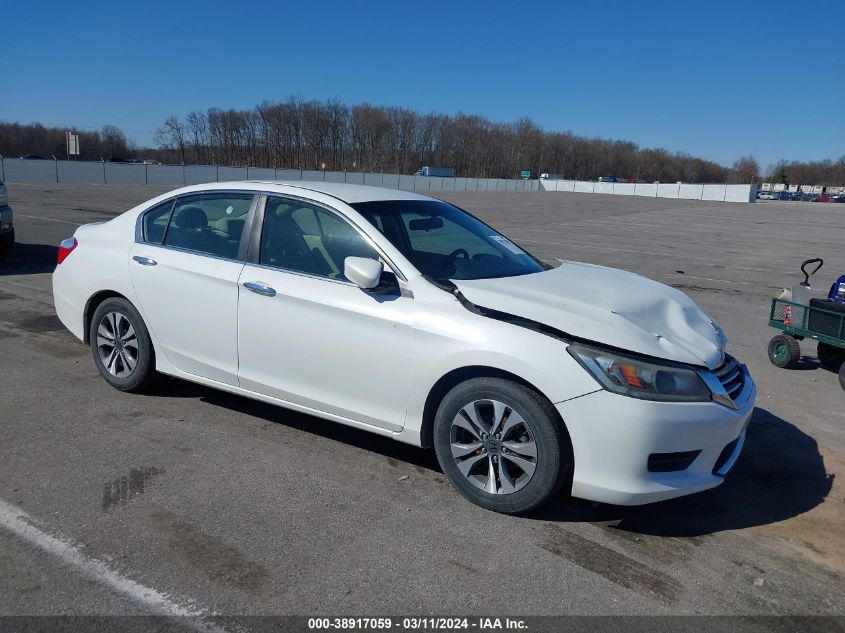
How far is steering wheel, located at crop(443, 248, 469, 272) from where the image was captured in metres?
4.35

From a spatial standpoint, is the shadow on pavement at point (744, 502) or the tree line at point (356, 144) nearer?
the shadow on pavement at point (744, 502)

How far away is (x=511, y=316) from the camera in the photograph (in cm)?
370

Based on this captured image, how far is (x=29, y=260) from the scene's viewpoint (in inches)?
446

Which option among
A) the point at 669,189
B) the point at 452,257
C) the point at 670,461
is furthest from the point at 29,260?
the point at 669,189

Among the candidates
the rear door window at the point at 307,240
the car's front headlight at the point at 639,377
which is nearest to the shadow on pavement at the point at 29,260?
the rear door window at the point at 307,240

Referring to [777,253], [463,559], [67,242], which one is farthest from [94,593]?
[777,253]

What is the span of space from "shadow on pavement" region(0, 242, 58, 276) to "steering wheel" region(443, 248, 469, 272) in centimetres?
801

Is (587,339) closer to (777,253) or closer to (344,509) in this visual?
(344,509)

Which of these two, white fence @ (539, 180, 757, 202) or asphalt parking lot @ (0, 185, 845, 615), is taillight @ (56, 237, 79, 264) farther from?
white fence @ (539, 180, 757, 202)

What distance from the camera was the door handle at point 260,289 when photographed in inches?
170

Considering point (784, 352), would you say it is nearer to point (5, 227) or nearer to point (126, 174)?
point (5, 227)

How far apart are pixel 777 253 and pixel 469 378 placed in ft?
63.7

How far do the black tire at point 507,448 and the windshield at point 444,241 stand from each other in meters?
0.77

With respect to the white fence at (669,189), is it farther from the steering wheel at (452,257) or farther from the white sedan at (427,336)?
the white sedan at (427,336)
